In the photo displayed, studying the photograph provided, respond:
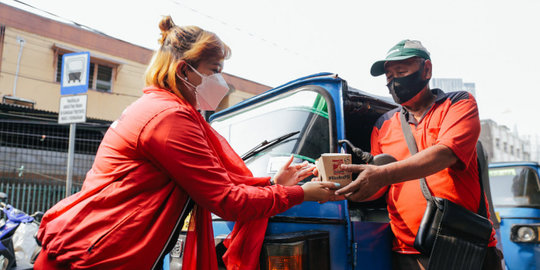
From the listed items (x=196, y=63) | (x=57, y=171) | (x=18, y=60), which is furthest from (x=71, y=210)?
(x=18, y=60)

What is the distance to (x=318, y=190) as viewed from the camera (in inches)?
76.3

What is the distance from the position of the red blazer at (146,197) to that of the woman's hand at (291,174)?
22.7 inches

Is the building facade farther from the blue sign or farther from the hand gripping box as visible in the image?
the hand gripping box

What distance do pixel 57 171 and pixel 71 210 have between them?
456 inches

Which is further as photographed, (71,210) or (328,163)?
(328,163)

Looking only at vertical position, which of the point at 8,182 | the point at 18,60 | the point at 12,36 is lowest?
the point at 8,182

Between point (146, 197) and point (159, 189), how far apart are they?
67 millimetres

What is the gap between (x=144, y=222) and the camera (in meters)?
1.46

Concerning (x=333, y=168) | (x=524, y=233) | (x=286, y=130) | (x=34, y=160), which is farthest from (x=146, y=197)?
(x=34, y=160)

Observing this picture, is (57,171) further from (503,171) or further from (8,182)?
(503,171)

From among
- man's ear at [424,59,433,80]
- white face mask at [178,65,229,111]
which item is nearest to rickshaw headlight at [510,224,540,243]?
man's ear at [424,59,433,80]

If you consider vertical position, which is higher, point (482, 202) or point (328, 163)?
point (328, 163)

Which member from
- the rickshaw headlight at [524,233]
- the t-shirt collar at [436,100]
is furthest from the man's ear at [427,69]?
the rickshaw headlight at [524,233]

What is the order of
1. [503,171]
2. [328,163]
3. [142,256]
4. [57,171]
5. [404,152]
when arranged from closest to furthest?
[142,256] → [328,163] → [404,152] → [503,171] → [57,171]
